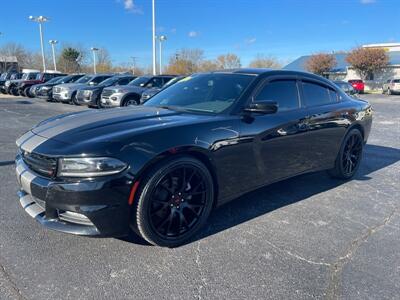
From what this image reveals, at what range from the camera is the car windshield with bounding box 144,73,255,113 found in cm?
371

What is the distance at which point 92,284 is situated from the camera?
98.6 inches

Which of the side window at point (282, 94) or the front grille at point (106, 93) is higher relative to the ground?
the side window at point (282, 94)

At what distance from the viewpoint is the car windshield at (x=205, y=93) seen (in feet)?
12.2

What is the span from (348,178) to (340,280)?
2906 millimetres

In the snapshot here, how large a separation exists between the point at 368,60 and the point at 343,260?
43.7 metres

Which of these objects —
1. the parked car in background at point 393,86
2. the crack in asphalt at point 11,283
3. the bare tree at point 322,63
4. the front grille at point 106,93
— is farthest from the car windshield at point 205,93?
the bare tree at point 322,63

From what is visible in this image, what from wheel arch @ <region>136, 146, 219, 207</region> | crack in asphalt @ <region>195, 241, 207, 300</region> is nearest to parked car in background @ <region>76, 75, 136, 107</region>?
wheel arch @ <region>136, 146, 219, 207</region>

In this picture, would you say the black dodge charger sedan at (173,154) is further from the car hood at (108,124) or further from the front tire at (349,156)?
the front tire at (349,156)

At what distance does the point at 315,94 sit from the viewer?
4.62 m

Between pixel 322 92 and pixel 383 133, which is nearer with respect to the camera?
pixel 322 92

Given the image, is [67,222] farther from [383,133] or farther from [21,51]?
[21,51]

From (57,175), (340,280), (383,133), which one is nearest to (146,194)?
(57,175)

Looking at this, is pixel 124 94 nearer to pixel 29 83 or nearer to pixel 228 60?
pixel 29 83

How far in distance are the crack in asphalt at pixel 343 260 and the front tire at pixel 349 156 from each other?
1221 mm
